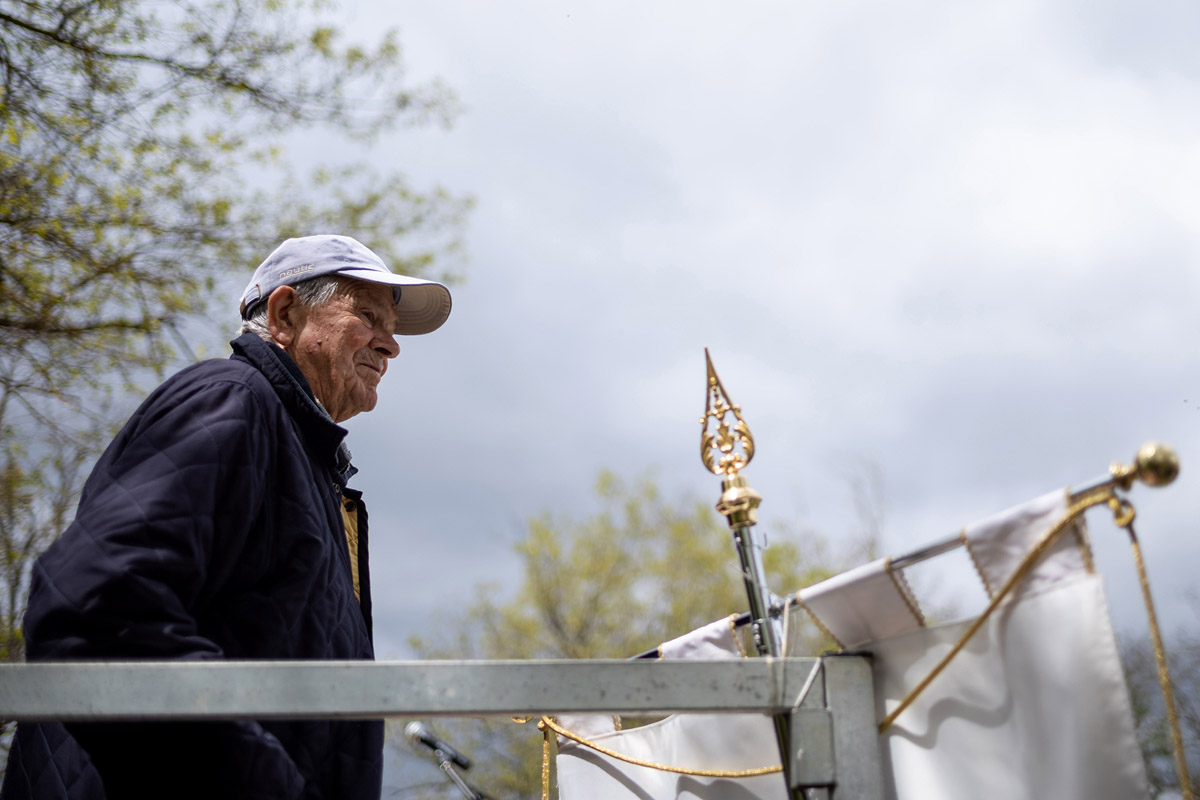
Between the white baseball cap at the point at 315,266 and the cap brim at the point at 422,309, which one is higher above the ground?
the cap brim at the point at 422,309

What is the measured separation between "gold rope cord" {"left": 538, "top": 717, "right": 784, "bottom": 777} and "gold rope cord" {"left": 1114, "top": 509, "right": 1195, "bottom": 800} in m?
0.61

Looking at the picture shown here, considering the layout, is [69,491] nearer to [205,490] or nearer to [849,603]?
[205,490]

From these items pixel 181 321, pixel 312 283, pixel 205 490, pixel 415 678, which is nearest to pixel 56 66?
pixel 181 321

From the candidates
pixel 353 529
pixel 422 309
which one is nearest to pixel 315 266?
pixel 422 309

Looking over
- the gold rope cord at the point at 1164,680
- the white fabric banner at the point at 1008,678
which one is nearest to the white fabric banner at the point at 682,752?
the white fabric banner at the point at 1008,678

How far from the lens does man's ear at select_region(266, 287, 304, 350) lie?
2104mm

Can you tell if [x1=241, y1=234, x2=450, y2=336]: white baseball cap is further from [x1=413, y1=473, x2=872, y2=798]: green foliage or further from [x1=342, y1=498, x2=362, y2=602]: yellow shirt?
[x1=413, y1=473, x2=872, y2=798]: green foliage

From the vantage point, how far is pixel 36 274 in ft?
18.8

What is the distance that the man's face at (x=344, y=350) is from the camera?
209 cm

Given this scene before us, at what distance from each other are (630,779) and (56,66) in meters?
5.53

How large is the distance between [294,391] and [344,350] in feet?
1.08

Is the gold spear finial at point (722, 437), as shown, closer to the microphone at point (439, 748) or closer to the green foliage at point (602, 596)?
the microphone at point (439, 748)

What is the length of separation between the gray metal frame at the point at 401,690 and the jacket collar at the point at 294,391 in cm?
79

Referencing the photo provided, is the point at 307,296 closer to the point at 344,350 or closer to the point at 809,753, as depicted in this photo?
the point at 344,350
